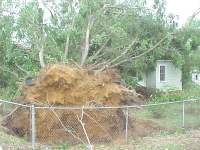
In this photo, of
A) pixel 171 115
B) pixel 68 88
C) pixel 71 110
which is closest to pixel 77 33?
pixel 171 115

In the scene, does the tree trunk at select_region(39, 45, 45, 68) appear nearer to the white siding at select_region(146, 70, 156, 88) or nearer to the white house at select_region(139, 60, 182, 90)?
the white house at select_region(139, 60, 182, 90)

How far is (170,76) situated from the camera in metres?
34.6

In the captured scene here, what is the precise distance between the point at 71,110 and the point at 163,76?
22.0 m

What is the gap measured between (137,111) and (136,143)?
462 centimetres

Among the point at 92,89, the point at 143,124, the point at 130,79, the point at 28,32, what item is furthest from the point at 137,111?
the point at 130,79

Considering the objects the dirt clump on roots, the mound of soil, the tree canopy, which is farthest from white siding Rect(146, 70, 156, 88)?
the mound of soil

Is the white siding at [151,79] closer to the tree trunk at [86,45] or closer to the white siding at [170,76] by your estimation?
the white siding at [170,76]

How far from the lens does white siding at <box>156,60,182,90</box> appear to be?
33.6m

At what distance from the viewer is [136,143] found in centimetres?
1276

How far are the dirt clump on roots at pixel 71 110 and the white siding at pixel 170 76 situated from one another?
1940cm

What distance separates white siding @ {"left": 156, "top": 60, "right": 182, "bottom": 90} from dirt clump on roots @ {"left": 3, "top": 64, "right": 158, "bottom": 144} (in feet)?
63.6

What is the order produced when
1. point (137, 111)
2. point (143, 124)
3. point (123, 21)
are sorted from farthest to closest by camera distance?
point (123, 21) < point (137, 111) < point (143, 124)

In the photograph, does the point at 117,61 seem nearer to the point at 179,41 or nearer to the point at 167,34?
the point at 167,34

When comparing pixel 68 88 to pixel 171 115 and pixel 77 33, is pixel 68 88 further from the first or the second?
pixel 77 33
